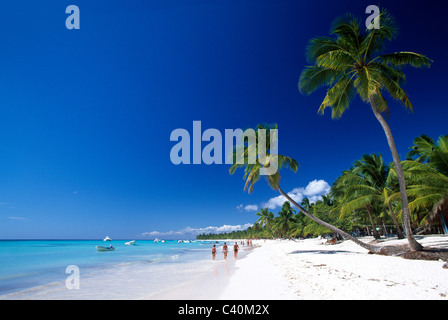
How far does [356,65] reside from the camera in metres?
9.85

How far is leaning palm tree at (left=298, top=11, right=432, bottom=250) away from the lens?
8961 millimetres

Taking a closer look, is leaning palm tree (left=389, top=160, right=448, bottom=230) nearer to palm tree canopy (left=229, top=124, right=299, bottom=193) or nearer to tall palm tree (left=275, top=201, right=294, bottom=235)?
palm tree canopy (left=229, top=124, right=299, bottom=193)

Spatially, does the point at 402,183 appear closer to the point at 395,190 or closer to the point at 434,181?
the point at 434,181

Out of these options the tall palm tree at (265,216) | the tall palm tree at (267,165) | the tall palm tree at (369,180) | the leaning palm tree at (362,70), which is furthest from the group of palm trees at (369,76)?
the tall palm tree at (265,216)

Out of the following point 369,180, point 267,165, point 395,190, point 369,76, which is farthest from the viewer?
point 369,180

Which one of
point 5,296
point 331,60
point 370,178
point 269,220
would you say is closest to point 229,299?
point 5,296

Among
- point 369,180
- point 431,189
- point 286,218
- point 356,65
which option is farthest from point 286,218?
point 356,65

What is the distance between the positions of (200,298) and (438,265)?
823 centimetres

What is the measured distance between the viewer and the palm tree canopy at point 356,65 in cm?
906

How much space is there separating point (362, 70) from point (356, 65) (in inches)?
26.7

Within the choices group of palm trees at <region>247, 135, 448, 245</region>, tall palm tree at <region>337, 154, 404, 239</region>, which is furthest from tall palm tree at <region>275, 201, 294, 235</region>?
tall palm tree at <region>337, 154, 404, 239</region>

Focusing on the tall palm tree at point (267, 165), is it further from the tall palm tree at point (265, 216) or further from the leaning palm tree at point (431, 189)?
the tall palm tree at point (265, 216)
